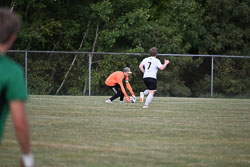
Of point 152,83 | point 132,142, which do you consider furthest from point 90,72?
point 132,142

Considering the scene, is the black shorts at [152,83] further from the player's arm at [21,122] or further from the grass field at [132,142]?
the player's arm at [21,122]

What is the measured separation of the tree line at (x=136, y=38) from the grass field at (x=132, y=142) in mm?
15111

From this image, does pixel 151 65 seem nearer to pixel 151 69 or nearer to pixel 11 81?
pixel 151 69

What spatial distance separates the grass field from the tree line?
595 inches

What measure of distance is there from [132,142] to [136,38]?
24.1 m

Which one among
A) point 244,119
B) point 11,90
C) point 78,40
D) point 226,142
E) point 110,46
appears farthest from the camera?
point 78,40

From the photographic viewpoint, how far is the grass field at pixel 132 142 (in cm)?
650

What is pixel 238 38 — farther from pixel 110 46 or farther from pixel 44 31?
pixel 44 31

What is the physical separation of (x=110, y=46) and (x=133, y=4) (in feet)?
10.7

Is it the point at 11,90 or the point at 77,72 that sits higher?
the point at 11,90

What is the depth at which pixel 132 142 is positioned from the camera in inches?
324

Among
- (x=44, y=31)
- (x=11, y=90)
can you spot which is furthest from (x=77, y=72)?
(x=11, y=90)

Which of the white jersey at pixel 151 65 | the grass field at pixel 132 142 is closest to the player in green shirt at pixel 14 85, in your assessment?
the grass field at pixel 132 142

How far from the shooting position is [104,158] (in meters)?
6.66
